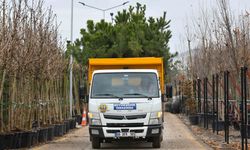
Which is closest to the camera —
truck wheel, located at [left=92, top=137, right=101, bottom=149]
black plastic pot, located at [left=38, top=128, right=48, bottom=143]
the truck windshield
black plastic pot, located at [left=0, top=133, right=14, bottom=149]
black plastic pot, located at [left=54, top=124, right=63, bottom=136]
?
black plastic pot, located at [left=0, top=133, right=14, bottom=149]

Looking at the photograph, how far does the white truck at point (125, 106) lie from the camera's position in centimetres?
1781

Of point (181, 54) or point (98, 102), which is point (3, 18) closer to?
point (98, 102)

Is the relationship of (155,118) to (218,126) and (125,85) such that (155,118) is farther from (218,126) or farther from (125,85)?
(218,126)

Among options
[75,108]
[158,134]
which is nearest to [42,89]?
[158,134]

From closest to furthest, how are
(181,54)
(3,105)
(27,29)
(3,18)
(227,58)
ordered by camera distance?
(3,18) < (3,105) < (27,29) < (227,58) < (181,54)

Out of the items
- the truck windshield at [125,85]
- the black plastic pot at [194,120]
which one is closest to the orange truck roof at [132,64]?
the truck windshield at [125,85]

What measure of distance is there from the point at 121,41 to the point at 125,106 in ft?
51.5

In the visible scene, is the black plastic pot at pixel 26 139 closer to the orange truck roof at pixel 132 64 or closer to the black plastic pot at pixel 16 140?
the black plastic pot at pixel 16 140

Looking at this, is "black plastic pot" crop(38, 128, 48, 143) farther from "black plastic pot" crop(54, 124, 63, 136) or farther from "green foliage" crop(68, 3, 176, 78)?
"green foliage" crop(68, 3, 176, 78)

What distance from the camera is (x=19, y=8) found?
1816 cm

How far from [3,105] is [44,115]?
157 inches

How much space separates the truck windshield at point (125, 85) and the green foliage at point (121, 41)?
39.8ft

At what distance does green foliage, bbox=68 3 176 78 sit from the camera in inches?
1291

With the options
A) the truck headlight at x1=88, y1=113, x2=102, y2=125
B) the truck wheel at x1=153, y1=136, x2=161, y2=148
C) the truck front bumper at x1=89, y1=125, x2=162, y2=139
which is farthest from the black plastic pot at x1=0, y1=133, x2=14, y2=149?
the truck wheel at x1=153, y1=136, x2=161, y2=148
